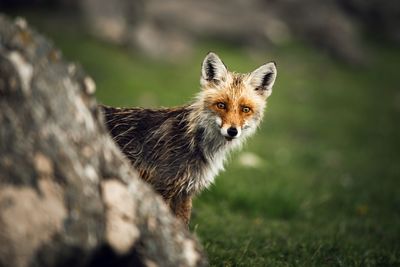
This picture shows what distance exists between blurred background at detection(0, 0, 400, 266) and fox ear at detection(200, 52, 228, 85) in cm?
163

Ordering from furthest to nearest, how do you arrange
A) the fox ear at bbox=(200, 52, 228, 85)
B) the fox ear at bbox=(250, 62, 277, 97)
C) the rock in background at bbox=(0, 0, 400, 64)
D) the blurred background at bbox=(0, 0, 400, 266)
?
the rock in background at bbox=(0, 0, 400, 64)
the blurred background at bbox=(0, 0, 400, 266)
the fox ear at bbox=(250, 62, 277, 97)
the fox ear at bbox=(200, 52, 228, 85)

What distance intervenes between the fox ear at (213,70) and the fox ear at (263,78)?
35 centimetres

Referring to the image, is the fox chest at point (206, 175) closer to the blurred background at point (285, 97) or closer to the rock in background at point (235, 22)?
the blurred background at point (285, 97)

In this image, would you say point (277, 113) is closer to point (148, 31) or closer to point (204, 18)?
point (148, 31)

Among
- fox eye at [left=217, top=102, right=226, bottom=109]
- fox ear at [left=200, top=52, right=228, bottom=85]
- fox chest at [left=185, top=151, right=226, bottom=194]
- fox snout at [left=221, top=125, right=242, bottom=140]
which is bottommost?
fox chest at [left=185, top=151, right=226, bottom=194]

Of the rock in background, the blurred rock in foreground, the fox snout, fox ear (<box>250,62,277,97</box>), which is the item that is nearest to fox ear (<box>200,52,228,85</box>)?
fox ear (<box>250,62,277,97</box>)

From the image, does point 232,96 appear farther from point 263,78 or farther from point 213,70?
point 263,78

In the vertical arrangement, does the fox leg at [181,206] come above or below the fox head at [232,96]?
below

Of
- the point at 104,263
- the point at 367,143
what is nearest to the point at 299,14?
the point at 367,143

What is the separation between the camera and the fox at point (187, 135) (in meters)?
5.60

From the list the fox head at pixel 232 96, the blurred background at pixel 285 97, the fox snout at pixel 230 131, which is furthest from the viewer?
the blurred background at pixel 285 97

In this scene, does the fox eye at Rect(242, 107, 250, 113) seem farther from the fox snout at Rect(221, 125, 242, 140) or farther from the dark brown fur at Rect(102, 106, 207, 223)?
the dark brown fur at Rect(102, 106, 207, 223)

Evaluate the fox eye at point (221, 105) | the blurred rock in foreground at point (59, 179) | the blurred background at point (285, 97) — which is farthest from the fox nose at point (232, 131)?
the blurred rock in foreground at point (59, 179)

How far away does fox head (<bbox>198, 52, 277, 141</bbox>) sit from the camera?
565cm
